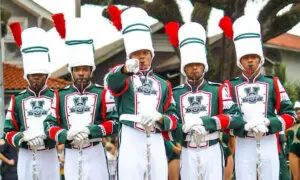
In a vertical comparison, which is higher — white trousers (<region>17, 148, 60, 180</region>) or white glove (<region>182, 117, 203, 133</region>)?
white glove (<region>182, 117, 203, 133</region>)

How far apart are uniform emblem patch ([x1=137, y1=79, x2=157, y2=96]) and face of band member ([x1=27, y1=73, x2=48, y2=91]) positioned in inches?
55.7

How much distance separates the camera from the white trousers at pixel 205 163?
782 cm

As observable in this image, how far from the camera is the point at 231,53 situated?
16.8m

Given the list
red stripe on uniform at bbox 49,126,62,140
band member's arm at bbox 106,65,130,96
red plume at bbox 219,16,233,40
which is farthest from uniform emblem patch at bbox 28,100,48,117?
red plume at bbox 219,16,233,40

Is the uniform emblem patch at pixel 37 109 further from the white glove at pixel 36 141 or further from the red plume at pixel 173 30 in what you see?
the red plume at pixel 173 30

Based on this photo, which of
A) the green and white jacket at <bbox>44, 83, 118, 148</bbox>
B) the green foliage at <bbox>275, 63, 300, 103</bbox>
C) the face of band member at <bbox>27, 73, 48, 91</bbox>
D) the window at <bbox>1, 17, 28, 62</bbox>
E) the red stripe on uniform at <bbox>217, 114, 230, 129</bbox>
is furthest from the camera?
the green foliage at <bbox>275, 63, 300, 103</bbox>

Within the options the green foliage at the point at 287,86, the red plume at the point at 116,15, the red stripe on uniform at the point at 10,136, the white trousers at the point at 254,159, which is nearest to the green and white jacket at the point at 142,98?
the red plume at the point at 116,15

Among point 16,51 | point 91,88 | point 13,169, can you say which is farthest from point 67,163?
point 16,51

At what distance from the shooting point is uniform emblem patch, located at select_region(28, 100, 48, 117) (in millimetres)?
8555

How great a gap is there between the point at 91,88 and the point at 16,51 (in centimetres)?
1791

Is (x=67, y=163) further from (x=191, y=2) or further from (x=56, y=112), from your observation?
(x=191, y=2)

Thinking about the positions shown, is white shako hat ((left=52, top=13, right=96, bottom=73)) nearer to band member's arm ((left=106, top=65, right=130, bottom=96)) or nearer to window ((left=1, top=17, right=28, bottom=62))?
band member's arm ((left=106, top=65, right=130, bottom=96))

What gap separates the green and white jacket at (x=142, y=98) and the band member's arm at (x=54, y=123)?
0.70 m

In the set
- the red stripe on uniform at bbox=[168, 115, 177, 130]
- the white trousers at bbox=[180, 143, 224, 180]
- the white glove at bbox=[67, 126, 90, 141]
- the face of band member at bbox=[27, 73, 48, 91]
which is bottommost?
the white trousers at bbox=[180, 143, 224, 180]
